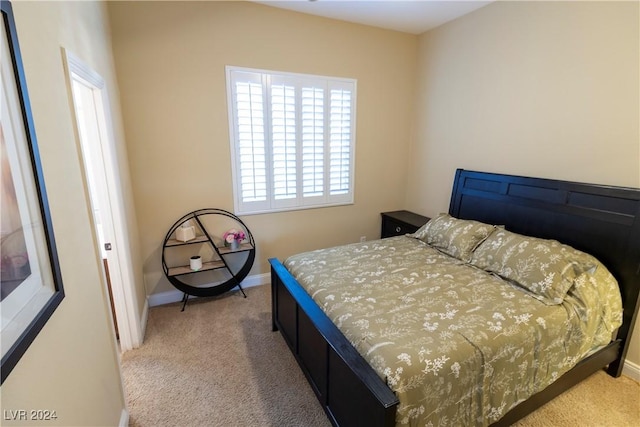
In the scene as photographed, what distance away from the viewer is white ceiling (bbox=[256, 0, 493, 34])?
9.46 ft

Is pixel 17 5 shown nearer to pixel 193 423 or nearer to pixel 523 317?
pixel 193 423

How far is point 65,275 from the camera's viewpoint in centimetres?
120

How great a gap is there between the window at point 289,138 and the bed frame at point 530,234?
1.03 meters

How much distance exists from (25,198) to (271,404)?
1750mm

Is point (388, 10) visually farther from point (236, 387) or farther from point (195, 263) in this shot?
point (236, 387)

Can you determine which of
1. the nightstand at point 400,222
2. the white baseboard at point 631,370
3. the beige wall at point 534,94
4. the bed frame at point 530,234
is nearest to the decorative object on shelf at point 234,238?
the bed frame at point 530,234

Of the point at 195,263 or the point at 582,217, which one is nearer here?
the point at 582,217

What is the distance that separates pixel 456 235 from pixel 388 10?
7.50ft

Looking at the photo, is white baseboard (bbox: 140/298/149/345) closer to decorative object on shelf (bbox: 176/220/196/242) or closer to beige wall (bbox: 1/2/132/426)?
decorative object on shelf (bbox: 176/220/196/242)

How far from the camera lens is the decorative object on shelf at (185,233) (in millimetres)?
2938

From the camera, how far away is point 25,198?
94cm

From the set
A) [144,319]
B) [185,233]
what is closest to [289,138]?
[185,233]

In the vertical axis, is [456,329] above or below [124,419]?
above

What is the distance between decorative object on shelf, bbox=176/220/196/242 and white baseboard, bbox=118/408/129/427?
146cm
